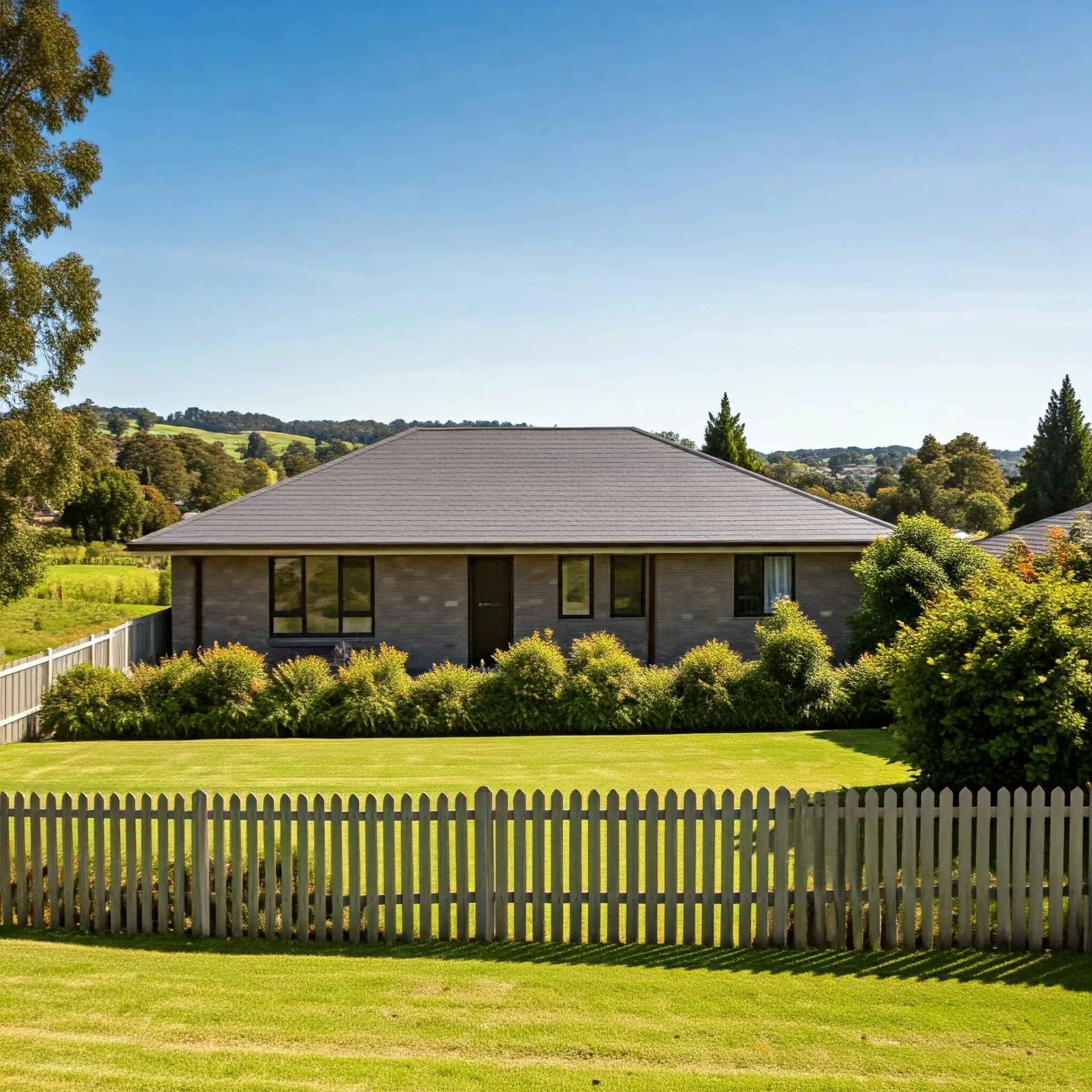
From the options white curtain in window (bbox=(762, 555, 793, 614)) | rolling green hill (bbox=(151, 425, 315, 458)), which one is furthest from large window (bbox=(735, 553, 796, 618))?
rolling green hill (bbox=(151, 425, 315, 458))

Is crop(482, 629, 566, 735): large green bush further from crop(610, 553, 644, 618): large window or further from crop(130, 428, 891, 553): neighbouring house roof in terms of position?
crop(610, 553, 644, 618): large window

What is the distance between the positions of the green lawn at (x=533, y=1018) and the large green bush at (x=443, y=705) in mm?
9340

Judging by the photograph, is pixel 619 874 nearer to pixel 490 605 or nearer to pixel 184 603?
pixel 490 605

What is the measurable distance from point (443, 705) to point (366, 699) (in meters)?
1.26

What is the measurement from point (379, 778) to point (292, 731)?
192 inches

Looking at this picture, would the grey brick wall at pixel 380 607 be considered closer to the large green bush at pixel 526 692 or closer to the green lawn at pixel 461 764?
the large green bush at pixel 526 692

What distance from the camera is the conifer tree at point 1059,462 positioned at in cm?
6506

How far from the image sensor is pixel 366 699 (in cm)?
1708

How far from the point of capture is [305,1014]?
605 cm

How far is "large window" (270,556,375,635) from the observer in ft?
72.0

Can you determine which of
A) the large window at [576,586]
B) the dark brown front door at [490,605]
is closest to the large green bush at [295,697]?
the dark brown front door at [490,605]

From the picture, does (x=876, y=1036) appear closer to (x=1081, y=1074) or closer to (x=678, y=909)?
(x=1081, y=1074)

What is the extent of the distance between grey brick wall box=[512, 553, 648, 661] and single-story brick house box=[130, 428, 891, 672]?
1.1 inches

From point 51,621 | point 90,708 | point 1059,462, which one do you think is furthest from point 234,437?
point 90,708
